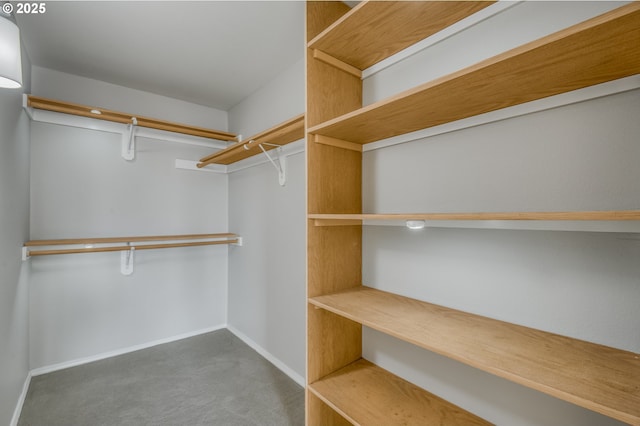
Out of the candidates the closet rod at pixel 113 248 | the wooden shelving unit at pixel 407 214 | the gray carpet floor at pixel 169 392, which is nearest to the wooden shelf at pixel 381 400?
the wooden shelving unit at pixel 407 214

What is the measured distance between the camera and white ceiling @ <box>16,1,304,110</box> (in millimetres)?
1590

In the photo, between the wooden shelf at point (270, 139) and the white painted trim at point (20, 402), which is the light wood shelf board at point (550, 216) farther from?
the white painted trim at point (20, 402)

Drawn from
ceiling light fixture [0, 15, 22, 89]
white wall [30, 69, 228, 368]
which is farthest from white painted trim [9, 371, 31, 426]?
ceiling light fixture [0, 15, 22, 89]

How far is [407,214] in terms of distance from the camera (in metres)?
0.97

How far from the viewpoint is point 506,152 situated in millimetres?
1027

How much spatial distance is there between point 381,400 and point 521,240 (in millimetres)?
874

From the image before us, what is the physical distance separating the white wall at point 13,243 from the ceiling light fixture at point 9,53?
2.72 ft

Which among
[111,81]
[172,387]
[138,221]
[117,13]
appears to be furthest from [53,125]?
A: [172,387]

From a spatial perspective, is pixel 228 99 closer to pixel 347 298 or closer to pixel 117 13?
pixel 117 13

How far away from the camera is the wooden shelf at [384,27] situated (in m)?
1.08

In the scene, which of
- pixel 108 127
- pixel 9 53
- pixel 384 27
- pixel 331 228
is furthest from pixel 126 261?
pixel 384 27

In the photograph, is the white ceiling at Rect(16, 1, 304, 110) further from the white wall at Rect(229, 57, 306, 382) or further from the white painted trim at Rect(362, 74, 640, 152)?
the white painted trim at Rect(362, 74, 640, 152)

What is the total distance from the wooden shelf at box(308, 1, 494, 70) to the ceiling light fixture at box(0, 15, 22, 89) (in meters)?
1.08

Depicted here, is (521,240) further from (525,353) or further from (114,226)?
(114,226)
